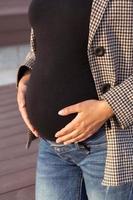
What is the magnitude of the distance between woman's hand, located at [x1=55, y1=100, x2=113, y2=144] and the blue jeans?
45 mm

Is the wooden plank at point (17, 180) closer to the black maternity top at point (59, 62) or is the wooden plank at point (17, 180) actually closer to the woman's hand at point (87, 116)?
the black maternity top at point (59, 62)

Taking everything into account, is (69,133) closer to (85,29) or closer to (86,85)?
(86,85)

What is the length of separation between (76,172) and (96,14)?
20.7 inches

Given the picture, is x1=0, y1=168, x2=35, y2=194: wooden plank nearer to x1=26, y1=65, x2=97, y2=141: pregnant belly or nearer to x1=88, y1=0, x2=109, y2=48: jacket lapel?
x1=26, y1=65, x2=97, y2=141: pregnant belly

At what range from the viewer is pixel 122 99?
4.71ft

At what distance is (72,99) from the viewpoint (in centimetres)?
149

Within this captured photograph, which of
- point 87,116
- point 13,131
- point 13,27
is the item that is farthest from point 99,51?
point 13,27

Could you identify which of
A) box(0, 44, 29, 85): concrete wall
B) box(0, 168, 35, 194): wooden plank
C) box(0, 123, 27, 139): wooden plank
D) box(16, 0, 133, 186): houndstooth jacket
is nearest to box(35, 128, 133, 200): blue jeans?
box(16, 0, 133, 186): houndstooth jacket

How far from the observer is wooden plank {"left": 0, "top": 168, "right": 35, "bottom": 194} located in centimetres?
301

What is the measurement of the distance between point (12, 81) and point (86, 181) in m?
3.64

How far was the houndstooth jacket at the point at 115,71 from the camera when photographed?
55.7 inches

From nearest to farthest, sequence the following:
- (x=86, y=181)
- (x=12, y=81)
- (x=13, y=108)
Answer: (x=86, y=181)
(x=13, y=108)
(x=12, y=81)

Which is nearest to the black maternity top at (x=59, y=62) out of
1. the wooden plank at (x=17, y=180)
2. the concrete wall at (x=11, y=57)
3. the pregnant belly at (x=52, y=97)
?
the pregnant belly at (x=52, y=97)

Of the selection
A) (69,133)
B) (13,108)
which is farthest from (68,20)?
(13,108)
